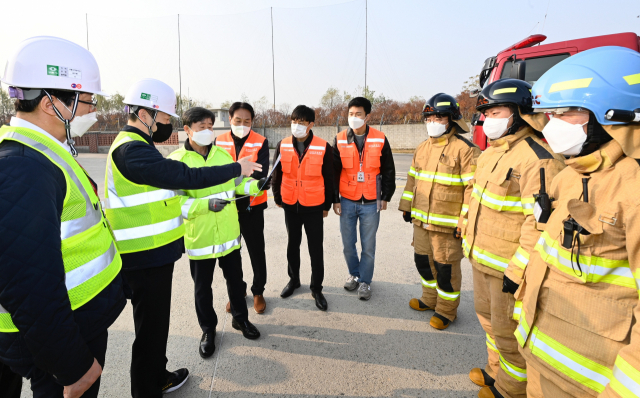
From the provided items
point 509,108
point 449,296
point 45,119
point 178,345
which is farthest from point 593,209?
point 178,345

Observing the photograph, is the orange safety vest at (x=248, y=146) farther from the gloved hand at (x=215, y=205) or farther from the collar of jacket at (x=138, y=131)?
the collar of jacket at (x=138, y=131)

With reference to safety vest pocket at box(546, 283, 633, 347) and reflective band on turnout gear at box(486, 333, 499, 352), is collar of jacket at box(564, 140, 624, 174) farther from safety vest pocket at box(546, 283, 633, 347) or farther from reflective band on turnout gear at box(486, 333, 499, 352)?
reflective band on turnout gear at box(486, 333, 499, 352)

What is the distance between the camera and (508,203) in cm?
220

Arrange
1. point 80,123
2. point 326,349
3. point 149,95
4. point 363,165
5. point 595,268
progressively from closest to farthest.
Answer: point 595,268
point 80,123
point 149,95
point 326,349
point 363,165

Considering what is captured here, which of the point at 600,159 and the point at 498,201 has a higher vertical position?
the point at 600,159

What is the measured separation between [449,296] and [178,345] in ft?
8.36

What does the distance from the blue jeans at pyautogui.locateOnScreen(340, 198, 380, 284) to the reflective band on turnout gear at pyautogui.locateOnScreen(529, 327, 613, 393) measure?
2.33 m

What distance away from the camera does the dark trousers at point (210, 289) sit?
279 cm

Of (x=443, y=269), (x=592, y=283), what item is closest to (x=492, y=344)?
(x=443, y=269)

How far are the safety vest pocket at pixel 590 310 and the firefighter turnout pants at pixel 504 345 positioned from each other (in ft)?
2.55

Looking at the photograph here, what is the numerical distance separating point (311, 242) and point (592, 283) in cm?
269

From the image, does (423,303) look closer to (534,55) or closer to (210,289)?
(210,289)

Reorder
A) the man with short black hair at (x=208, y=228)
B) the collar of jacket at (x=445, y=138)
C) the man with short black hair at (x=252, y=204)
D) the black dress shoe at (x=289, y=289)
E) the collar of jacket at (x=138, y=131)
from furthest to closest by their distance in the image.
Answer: the black dress shoe at (x=289, y=289), the man with short black hair at (x=252, y=204), the collar of jacket at (x=445, y=138), the man with short black hair at (x=208, y=228), the collar of jacket at (x=138, y=131)

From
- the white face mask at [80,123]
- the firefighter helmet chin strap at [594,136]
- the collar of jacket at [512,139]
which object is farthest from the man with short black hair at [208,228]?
the firefighter helmet chin strap at [594,136]
